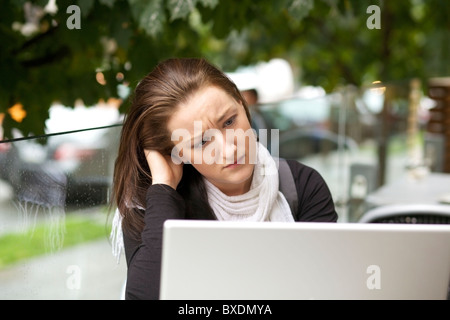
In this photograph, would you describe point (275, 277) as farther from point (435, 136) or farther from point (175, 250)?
point (435, 136)

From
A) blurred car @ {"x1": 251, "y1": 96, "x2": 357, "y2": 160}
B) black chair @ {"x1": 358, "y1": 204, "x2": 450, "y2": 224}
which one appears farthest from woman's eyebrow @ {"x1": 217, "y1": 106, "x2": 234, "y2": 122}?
blurred car @ {"x1": 251, "y1": 96, "x2": 357, "y2": 160}

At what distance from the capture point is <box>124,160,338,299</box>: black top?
57.7 inches

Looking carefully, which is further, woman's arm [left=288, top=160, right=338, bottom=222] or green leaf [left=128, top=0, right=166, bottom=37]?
green leaf [left=128, top=0, right=166, bottom=37]

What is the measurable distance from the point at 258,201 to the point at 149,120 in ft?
1.16

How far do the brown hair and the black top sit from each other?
82 mm

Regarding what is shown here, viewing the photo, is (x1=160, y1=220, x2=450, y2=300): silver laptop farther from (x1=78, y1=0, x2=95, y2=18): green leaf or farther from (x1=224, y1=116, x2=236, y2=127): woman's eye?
(x1=78, y1=0, x2=95, y2=18): green leaf

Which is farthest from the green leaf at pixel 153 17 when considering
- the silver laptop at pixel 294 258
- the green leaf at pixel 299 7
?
the silver laptop at pixel 294 258

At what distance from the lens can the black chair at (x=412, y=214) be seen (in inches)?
110

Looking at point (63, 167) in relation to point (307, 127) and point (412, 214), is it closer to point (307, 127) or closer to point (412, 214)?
point (412, 214)

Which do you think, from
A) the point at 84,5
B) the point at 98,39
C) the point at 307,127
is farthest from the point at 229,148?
the point at 307,127

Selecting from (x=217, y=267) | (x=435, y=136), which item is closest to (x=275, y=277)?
(x=217, y=267)

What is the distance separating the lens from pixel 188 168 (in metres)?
1.73
